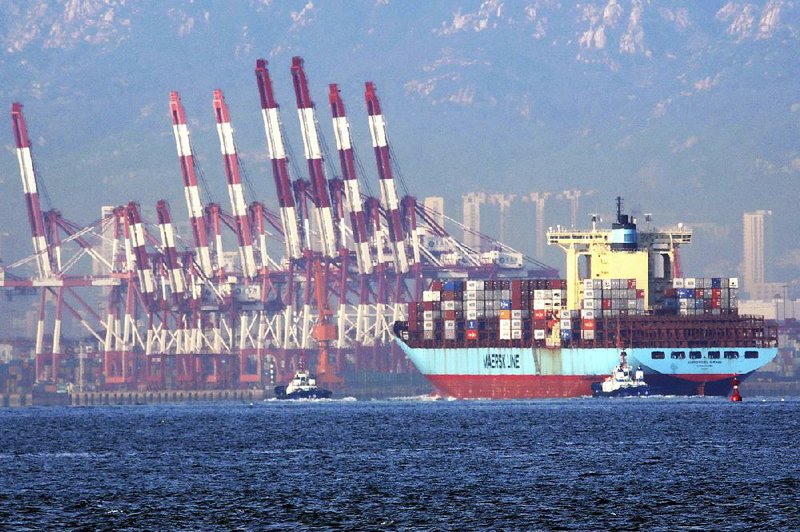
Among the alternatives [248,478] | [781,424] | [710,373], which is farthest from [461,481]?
[710,373]

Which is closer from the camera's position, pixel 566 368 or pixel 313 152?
pixel 566 368

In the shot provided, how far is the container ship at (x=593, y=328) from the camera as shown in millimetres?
152125

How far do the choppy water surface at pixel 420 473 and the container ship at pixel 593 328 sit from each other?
19.7 metres

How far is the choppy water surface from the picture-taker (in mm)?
67062

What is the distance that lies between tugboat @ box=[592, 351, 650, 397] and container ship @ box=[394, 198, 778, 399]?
78 centimetres

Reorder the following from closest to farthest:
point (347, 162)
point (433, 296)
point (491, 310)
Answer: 1. point (491, 310)
2. point (433, 296)
3. point (347, 162)

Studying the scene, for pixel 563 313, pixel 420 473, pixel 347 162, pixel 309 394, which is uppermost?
pixel 347 162

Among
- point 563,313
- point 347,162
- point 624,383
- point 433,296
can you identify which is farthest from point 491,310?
point 347,162

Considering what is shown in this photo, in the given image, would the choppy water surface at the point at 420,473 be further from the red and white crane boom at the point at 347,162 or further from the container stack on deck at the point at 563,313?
the red and white crane boom at the point at 347,162

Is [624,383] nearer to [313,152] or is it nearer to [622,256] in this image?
[622,256]

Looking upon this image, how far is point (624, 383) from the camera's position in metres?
151

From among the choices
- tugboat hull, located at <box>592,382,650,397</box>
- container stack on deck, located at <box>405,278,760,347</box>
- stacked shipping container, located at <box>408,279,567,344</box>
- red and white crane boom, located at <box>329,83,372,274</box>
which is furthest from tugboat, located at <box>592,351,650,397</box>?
red and white crane boom, located at <box>329,83,372,274</box>

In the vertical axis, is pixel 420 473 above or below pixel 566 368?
below

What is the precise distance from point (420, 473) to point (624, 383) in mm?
70452
